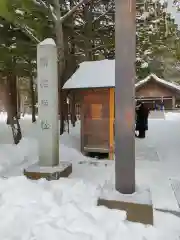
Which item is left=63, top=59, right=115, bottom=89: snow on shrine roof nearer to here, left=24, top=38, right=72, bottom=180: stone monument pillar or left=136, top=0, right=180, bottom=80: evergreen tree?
left=24, top=38, right=72, bottom=180: stone monument pillar

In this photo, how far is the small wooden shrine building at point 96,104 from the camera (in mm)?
7773

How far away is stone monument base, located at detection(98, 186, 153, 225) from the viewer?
3.48 meters

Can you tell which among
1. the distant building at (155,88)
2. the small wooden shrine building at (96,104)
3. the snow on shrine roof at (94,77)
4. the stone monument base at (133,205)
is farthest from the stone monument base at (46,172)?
the distant building at (155,88)

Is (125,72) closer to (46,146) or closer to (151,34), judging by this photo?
(46,146)

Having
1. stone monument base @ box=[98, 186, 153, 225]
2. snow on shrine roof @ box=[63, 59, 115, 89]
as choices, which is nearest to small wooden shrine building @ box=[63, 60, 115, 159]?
snow on shrine roof @ box=[63, 59, 115, 89]

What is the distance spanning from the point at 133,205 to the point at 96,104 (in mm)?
4912

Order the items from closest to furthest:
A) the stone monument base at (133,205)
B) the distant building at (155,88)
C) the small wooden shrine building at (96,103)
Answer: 1. the stone monument base at (133,205)
2. the small wooden shrine building at (96,103)
3. the distant building at (155,88)

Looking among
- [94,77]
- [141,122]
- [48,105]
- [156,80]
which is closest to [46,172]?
[48,105]

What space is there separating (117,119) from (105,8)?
1143 cm

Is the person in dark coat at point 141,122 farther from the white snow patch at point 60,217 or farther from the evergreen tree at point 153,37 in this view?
the white snow patch at point 60,217

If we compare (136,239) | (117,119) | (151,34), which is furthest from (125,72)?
(151,34)

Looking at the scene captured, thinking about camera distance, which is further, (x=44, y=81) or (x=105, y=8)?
(x=105, y=8)

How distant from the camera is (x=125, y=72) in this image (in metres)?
3.71

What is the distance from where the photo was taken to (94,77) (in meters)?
7.98
